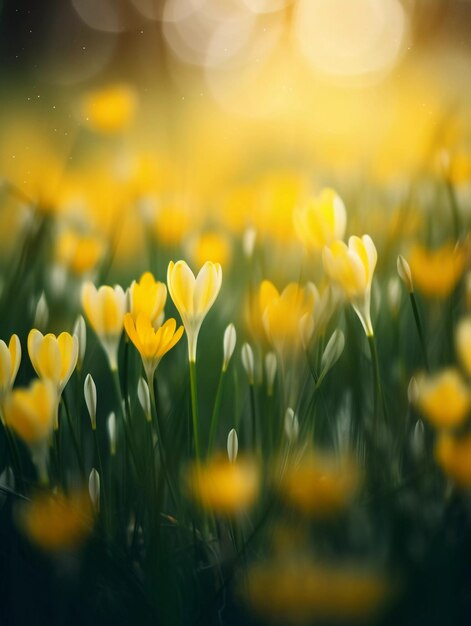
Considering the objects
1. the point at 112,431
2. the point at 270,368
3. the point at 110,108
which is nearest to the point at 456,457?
the point at 270,368

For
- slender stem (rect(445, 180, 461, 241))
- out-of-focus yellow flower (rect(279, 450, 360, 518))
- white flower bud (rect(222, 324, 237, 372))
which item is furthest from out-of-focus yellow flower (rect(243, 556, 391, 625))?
slender stem (rect(445, 180, 461, 241))

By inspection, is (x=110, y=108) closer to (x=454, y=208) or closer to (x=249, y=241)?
(x=249, y=241)

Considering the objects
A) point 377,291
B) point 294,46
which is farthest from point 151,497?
point 294,46

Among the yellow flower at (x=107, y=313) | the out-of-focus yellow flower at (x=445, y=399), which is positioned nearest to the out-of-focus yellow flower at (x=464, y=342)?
the out-of-focus yellow flower at (x=445, y=399)

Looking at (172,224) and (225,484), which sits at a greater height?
(172,224)

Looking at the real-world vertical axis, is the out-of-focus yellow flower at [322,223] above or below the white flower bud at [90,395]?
above

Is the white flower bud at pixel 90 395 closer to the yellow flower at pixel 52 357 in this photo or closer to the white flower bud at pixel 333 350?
the yellow flower at pixel 52 357
